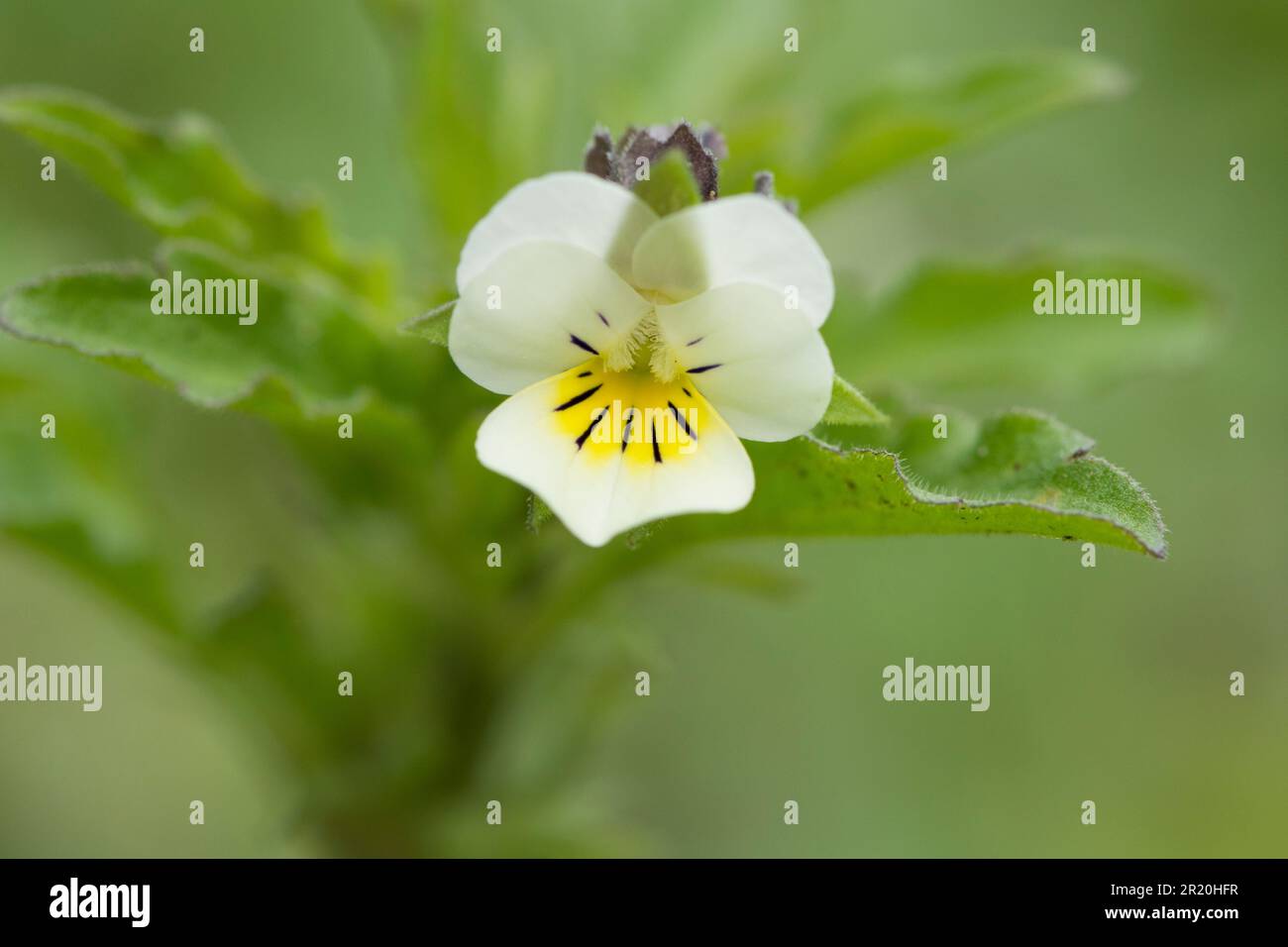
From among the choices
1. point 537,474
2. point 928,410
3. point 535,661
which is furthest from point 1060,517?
point 535,661

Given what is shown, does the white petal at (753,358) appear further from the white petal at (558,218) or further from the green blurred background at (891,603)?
the green blurred background at (891,603)

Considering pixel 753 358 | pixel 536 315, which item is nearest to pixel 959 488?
pixel 753 358

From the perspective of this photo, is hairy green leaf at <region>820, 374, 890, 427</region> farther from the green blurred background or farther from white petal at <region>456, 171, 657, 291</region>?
the green blurred background

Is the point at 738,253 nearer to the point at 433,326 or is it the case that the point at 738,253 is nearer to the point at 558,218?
the point at 558,218

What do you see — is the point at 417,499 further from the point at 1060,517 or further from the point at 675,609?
the point at 675,609

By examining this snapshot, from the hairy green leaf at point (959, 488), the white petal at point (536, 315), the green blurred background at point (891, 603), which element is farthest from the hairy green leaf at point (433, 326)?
the green blurred background at point (891, 603)

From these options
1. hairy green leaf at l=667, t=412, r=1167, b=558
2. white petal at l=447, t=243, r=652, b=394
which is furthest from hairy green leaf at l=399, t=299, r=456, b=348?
hairy green leaf at l=667, t=412, r=1167, b=558
